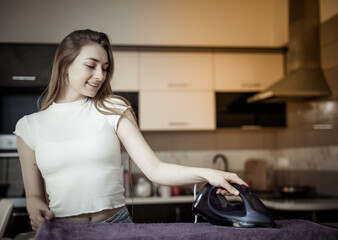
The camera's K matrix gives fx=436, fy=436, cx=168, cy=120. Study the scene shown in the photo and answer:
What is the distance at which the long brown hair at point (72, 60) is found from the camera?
4.58 ft

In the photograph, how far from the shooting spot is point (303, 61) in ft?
10.3

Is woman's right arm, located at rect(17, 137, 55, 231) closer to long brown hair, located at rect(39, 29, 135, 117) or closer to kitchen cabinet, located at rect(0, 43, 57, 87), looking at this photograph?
long brown hair, located at rect(39, 29, 135, 117)

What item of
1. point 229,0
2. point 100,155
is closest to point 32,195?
point 100,155

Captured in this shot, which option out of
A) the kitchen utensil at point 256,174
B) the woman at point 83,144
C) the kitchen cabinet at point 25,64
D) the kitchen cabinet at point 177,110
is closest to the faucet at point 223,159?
the kitchen utensil at point 256,174

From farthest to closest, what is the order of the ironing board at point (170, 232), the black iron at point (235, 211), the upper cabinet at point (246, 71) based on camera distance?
the upper cabinet at point (246, 71) < the black iron at point (235, 211) < the ironing board at point (170, 232)

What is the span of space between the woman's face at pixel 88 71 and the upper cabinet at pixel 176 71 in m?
1.95

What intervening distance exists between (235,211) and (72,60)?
2.27ft

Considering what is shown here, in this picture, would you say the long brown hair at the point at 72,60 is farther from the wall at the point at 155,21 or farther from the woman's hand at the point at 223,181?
the wall at the point at 155,21

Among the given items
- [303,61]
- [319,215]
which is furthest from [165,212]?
[303,61]

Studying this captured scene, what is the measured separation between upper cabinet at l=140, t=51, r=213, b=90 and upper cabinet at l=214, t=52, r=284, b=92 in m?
0.09

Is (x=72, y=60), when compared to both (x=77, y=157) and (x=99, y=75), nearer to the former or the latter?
(x=99, y=75)

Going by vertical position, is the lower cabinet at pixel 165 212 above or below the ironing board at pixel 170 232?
below

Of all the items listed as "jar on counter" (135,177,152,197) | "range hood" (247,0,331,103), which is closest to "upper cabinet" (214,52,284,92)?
"range hood" (247,0,331,103)

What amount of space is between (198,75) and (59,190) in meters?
2.26
